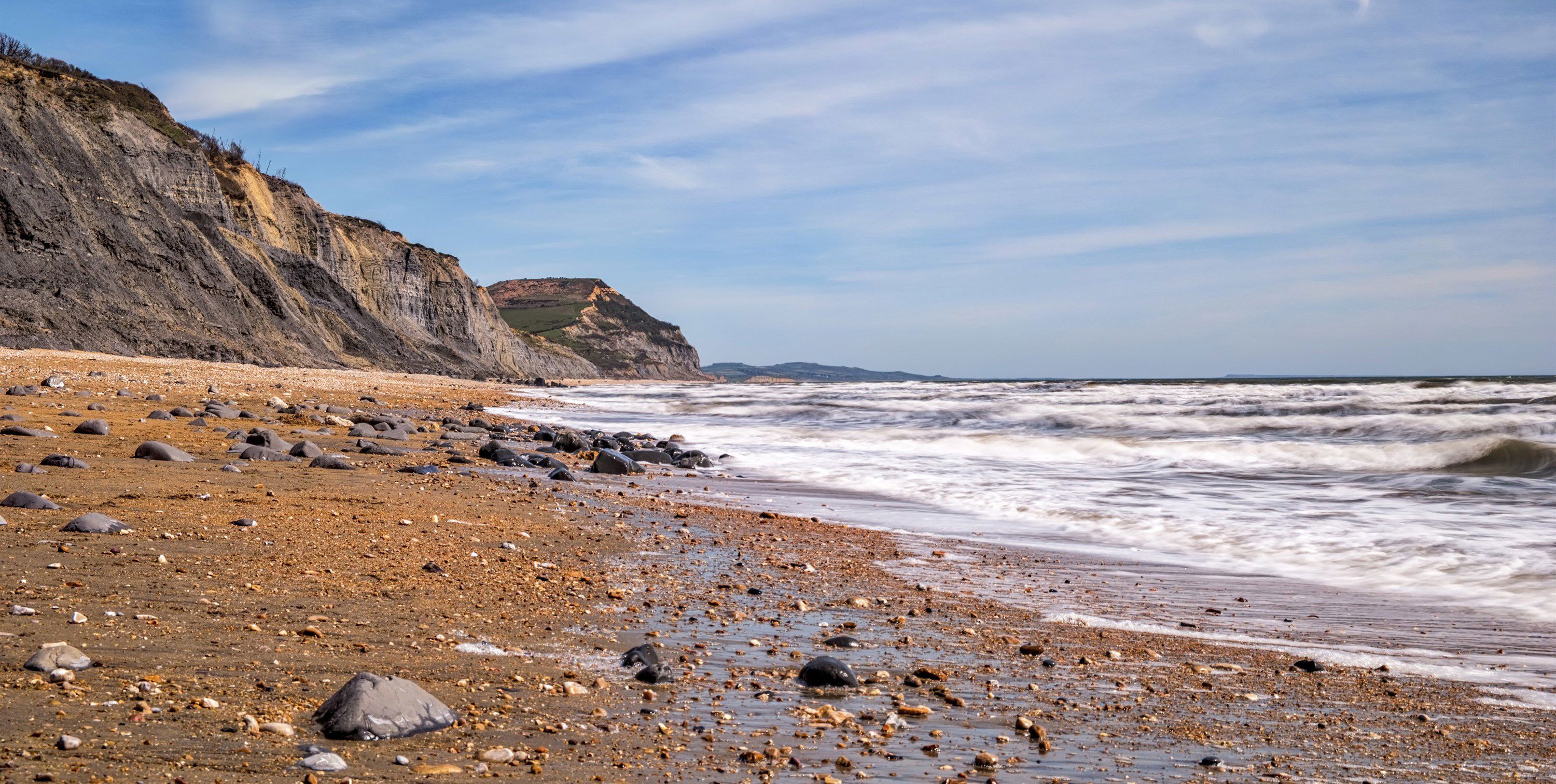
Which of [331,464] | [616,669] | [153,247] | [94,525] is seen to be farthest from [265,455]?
[153,247]

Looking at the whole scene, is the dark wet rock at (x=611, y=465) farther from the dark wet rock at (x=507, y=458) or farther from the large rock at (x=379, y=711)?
the large rock at (x=379, y=711)

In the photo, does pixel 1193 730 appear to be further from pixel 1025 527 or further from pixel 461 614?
pixel 1025 527

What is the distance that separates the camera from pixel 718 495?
9.40m

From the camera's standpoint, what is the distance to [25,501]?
5.07 meters

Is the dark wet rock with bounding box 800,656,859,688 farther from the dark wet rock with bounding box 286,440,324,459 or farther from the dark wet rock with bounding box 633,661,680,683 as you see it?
the dark wet rock with bounding box 286,440,324,459

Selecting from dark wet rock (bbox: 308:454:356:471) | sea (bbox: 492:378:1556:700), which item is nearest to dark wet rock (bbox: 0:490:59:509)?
dark wet rock (bbox: 308:454:356:471)

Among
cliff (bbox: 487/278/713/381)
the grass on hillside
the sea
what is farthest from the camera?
the grass on hillside

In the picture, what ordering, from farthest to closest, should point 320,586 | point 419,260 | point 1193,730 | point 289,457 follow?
point 419,260
point 289,457
point 320,586
point 1193,730

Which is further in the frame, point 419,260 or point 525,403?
point 419,260

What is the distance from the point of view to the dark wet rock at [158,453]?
747cm

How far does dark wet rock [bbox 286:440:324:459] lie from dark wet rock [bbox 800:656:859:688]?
670 cm

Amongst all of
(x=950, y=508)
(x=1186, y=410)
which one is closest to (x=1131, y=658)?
(x=950, y=508)

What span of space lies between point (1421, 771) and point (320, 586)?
4.01 meters

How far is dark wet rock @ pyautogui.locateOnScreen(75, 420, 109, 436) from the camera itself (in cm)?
876
